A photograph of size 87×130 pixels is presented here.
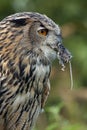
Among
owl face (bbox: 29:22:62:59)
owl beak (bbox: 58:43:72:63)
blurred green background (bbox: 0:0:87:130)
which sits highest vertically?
owl face (bbox: 29:22:62:59)

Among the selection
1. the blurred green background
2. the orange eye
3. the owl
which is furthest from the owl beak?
the blurred green background

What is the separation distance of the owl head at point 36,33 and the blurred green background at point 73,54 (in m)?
1.34

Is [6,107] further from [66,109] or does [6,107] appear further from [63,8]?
[63,8]

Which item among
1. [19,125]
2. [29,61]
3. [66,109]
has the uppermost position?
[29,61]

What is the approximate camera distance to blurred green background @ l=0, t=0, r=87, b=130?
789cm

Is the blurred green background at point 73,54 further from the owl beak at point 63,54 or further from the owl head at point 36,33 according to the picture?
the owl head at point 36,33

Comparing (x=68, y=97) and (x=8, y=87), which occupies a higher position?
(x=8, y=87)

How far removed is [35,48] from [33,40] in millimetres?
56

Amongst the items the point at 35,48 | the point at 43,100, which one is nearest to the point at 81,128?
the point at 43,100

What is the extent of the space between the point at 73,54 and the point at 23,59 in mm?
3879

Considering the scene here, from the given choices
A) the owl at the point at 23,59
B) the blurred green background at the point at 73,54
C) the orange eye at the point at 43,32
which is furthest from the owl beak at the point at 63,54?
the blurred green background at the point at 73,54

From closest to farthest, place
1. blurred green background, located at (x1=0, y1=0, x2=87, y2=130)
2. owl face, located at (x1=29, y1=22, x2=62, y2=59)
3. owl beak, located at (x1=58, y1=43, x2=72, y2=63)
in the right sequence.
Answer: owl face, located at (x1=29, y1=22, x2=62, y2=59)
owl beak, located at (x1=58, y1=43, x2=72, y2=63)
blurred green background, located at (x1=0, y1=0, x2=87, y2=130)

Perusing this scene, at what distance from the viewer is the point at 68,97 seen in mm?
8125

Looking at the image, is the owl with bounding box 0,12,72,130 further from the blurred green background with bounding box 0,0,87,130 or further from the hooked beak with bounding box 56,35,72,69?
the blurred green background with bounding box 0,0,87,130
